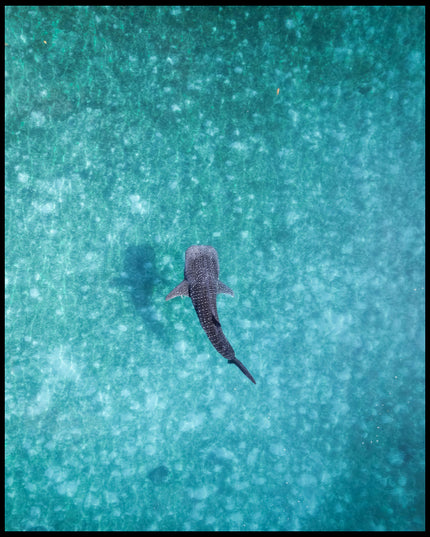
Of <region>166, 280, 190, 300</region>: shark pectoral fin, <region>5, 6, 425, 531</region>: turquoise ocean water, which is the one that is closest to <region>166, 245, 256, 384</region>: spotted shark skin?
<region>166, 280, 190, 300</region>: shark pectoral fin

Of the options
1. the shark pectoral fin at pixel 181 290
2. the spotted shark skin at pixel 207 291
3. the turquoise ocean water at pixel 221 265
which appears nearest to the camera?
the spotted shark skin at pixel 207 291

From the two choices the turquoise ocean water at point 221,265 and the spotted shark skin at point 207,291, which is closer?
the spotted shark skin at point 207,291

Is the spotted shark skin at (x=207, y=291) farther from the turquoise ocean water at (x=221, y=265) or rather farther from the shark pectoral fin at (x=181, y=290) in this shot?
the turquoise ocean water at (x=221, y=265)

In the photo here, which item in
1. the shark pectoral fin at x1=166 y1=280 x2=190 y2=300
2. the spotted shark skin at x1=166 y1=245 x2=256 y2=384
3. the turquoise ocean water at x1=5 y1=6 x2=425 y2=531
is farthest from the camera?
the turquoise ocean water at x1=5 y1=6 x2=425 y2=531

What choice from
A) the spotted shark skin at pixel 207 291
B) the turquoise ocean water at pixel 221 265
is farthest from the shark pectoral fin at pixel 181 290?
the turquoise ocean water at pixel 221 265

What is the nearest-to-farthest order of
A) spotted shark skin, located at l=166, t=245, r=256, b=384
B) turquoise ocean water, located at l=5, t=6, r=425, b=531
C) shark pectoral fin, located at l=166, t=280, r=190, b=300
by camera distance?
spotted shark skin, located at l=166, t=245, r=256, b=384
shark pectoral fin, located at l=166, t=280, r=190, b=300
turquoise ocean water, located at l=5, t=6, r=425, b=531

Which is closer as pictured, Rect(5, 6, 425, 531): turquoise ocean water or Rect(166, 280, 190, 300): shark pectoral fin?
Rect(166, 280, 190, 300): shark pectoral fin

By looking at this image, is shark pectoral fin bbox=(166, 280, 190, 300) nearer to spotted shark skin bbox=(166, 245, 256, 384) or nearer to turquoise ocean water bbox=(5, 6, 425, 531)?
spotted shark skin bbox=(166, 245, 256, 384)

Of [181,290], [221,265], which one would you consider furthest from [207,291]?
[221,265]
